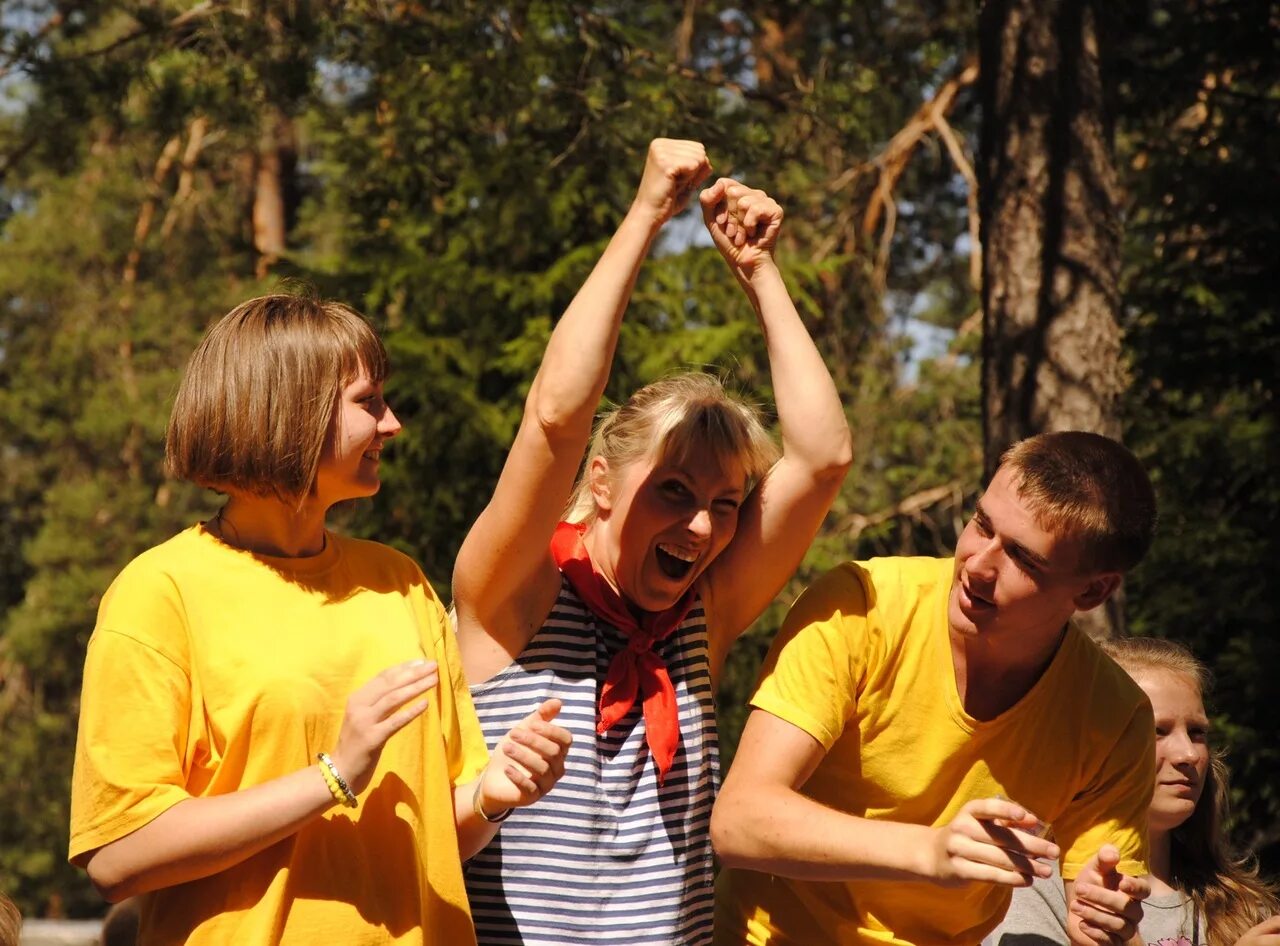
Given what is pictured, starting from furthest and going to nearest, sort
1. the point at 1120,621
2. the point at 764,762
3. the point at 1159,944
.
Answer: the point at 1120,621 → the point at 1159,944 → the point at 764,762

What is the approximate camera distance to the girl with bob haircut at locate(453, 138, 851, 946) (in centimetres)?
257

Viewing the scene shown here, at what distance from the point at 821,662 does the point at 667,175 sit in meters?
0.88

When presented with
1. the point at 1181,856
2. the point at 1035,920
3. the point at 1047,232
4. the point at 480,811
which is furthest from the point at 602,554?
the point at 1047,232

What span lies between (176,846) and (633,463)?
1.05 m

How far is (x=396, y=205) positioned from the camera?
8789 mm

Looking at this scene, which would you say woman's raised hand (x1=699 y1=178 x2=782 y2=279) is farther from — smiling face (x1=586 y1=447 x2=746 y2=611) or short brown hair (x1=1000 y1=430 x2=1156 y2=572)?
short brown hair (x1=1000 y1=430 x2=1156 y2=572)

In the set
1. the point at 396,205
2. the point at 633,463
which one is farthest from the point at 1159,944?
the point at 396,205

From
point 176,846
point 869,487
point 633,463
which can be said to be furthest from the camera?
point 869,487

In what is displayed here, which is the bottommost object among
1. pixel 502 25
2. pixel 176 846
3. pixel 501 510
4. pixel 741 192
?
pixel 176 846

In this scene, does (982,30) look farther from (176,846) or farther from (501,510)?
(176,846)

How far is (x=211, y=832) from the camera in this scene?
214cm

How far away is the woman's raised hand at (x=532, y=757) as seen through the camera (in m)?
2.29

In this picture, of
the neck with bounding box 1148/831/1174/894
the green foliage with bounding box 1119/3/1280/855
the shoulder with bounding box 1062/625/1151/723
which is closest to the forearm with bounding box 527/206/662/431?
the shoulder with bounding box 1062/625/1151/723

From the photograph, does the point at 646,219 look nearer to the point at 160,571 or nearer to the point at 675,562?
the point at 675,562
